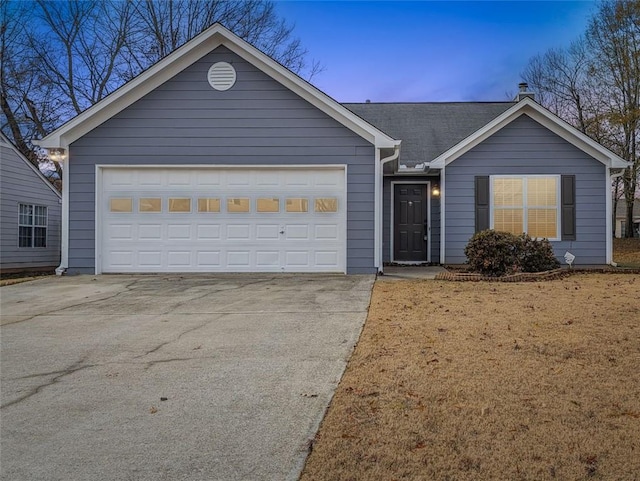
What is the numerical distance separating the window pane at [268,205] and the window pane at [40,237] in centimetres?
1121

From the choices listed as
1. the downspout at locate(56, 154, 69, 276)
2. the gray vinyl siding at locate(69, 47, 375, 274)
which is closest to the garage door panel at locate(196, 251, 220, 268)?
the gray vinyl siding at locate(69, 47, 375, 274)

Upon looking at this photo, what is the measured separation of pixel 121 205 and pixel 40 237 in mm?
9159

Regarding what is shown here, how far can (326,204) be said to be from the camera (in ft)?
34.6

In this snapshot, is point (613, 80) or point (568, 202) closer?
point (568, 202)

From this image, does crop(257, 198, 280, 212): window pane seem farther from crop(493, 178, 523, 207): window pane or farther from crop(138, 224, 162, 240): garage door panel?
crop(493, 178, 523, 207): window pane

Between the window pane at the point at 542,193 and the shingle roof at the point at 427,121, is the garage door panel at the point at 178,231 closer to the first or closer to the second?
the shingle roof at the point at 427,121

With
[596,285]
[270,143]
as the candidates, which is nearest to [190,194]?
[270,143]

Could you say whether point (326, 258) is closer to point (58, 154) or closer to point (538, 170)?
point (538, 170)

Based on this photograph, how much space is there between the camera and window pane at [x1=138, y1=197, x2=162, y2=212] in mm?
10602

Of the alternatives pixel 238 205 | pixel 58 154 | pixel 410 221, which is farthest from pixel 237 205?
pixel 410 221

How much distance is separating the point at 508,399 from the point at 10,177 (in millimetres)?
17320

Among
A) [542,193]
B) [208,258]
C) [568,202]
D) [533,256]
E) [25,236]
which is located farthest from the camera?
[25,236]

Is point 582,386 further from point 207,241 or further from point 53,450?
point 207,241

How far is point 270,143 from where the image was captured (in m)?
10.6
